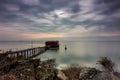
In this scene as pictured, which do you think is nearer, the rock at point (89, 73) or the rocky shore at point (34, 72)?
the rocky shore at point (34, 72)

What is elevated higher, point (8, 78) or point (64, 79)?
point (8, 78)

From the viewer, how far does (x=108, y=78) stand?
32.0 ft

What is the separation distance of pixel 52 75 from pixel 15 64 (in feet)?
9.51

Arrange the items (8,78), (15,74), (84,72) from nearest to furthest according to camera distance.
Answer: (8,78), (15,74), (84,72)

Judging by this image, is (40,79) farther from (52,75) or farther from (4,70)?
(4,70)

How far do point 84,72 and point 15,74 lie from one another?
5.26 m

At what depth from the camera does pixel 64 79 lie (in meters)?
10.0

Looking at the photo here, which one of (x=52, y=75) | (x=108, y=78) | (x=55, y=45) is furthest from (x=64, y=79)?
(x=55, y=45)

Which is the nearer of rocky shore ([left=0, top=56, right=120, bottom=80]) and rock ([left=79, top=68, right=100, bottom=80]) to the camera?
rocky shore ([left=0, top=56, right=120, bottom=80])

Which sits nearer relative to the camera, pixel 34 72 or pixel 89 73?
pixel 34 72

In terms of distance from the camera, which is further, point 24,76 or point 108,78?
point 108,78

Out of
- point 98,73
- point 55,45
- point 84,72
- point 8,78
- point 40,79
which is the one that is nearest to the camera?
point 8,78

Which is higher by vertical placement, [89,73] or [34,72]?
[34,72]

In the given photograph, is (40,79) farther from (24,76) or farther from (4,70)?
(4,70)
